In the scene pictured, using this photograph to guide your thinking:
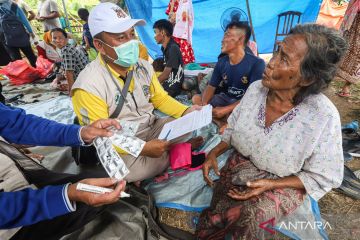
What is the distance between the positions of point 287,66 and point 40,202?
150 cm

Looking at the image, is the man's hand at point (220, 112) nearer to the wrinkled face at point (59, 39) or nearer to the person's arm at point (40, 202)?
the person's arm at point (40, 202)

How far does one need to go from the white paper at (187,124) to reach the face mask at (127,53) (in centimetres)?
70

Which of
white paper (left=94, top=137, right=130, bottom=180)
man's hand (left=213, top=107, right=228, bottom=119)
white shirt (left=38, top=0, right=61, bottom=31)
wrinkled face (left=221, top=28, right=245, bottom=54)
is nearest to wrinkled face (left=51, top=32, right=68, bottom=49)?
white shirt (left=38, top=0, right=61, bottom=31)

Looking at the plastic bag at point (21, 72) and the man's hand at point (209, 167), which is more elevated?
the man's hand at point (209, 167)

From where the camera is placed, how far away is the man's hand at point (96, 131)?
1.55 m

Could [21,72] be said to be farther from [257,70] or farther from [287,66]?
[287,66]

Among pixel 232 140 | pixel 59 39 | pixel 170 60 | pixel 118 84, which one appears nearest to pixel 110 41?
pixel 118 84

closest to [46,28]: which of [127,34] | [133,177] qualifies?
[127,34]

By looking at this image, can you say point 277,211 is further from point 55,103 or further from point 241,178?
point 55,103

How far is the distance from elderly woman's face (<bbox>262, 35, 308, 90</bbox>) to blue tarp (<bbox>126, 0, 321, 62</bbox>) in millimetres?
4804

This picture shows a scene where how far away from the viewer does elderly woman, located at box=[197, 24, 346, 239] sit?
1.31 metres

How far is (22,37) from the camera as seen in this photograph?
5410mm

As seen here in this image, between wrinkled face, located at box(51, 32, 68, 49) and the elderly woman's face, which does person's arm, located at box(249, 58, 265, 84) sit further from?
wrinkled face, located at box(51, 32, 68, 49)

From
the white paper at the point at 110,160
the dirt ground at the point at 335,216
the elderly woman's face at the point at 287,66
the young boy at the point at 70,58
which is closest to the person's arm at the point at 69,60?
the young boy at the point at 70,58
